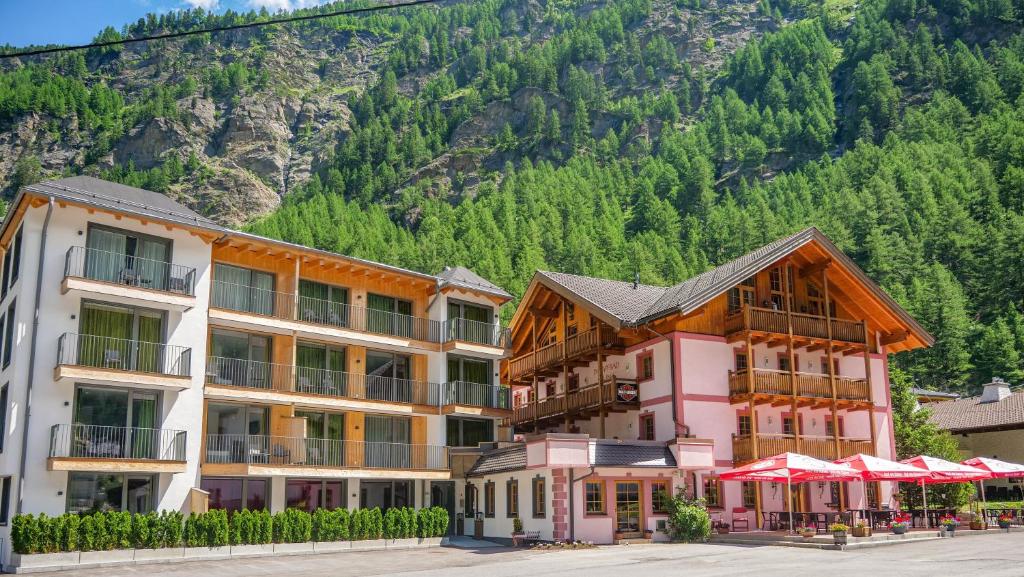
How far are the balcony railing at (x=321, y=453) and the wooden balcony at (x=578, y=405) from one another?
6534 mm

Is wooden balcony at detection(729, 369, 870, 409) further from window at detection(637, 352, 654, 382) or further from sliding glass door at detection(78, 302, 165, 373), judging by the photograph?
sliding glass door at detection(78, 302, 165, 373)

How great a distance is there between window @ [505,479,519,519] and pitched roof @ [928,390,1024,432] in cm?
2550

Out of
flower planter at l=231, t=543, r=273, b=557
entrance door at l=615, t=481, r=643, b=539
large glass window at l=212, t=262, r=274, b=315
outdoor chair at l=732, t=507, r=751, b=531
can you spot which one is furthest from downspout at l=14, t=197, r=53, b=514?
outdoor chair at l=732, t=507, r=751, b=531

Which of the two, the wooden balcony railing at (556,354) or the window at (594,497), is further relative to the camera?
the wooden balcony railing at (556,354)

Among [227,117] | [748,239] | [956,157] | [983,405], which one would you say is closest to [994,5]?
[956,157]

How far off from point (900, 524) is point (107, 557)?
24493 mm

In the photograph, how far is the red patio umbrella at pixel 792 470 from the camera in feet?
95.2

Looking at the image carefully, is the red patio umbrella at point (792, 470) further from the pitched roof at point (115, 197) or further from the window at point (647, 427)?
the pitched roof at point (115, 197)

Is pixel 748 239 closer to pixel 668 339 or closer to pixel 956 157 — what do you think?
pixel 956 157

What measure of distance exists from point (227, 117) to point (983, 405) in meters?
158

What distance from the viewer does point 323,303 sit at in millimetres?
33938

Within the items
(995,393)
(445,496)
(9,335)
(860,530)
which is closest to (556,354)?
(445,496)

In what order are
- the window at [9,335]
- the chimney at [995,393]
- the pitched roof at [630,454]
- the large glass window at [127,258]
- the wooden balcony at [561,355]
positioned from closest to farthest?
the window at [9,335], the large glass window at [127,258], the pitched roof at [630,454], the wooden balcony at [561,355], the chimney at [995,393]

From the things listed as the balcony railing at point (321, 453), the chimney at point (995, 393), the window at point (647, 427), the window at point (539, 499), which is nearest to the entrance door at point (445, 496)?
the balcony railing at point (321, 453)
